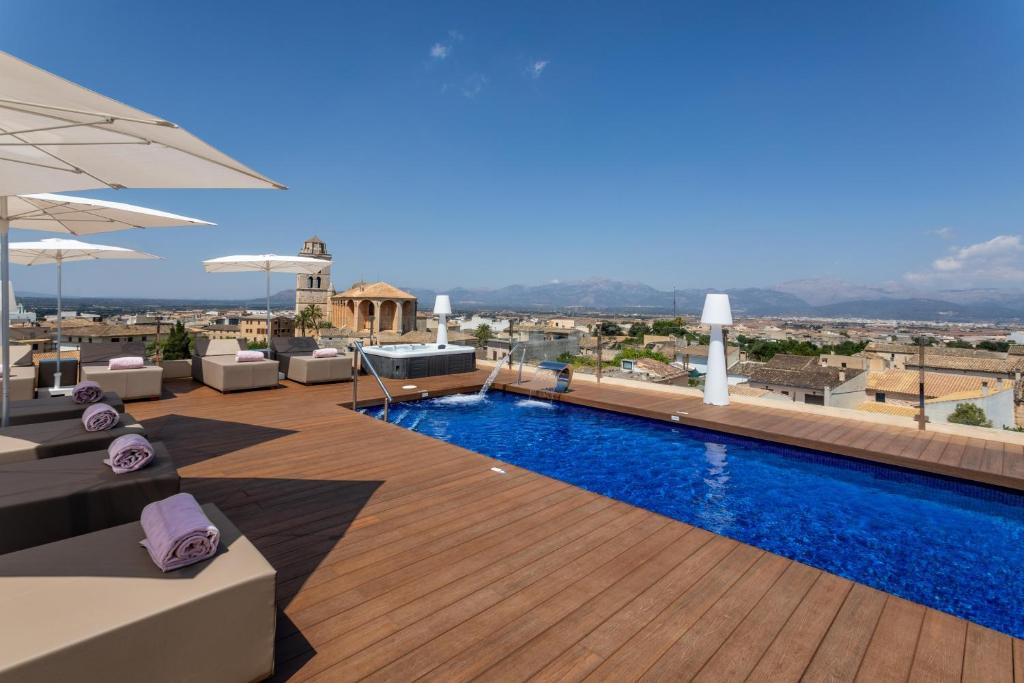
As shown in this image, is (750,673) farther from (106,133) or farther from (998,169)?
(998,169)

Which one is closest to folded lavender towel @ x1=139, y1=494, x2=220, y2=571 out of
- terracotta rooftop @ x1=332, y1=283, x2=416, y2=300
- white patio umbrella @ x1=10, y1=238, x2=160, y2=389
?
white patio umbrella @ x1=10, y1=238, x2=160, y2=389

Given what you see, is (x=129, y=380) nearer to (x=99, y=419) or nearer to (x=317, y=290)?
(x=99, y=419)

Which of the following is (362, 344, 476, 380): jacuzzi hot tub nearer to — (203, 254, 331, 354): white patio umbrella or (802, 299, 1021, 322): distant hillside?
(203, 254, 331, 354): white patio umbrella

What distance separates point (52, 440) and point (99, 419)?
0.31 metres

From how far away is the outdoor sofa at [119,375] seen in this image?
6098mm

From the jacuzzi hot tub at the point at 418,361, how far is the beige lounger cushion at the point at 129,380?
3492 millimetres

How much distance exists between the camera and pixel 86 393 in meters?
4.45

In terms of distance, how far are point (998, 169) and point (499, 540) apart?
40.2 meters

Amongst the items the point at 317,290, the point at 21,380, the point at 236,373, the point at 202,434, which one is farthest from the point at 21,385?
the point at 317,290

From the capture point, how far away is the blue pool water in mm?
3312

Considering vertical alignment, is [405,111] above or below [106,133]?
above

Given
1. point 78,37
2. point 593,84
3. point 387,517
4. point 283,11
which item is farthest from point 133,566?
point 593,84

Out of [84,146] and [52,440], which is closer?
[84,146]

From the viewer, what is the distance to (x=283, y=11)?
473 inches
